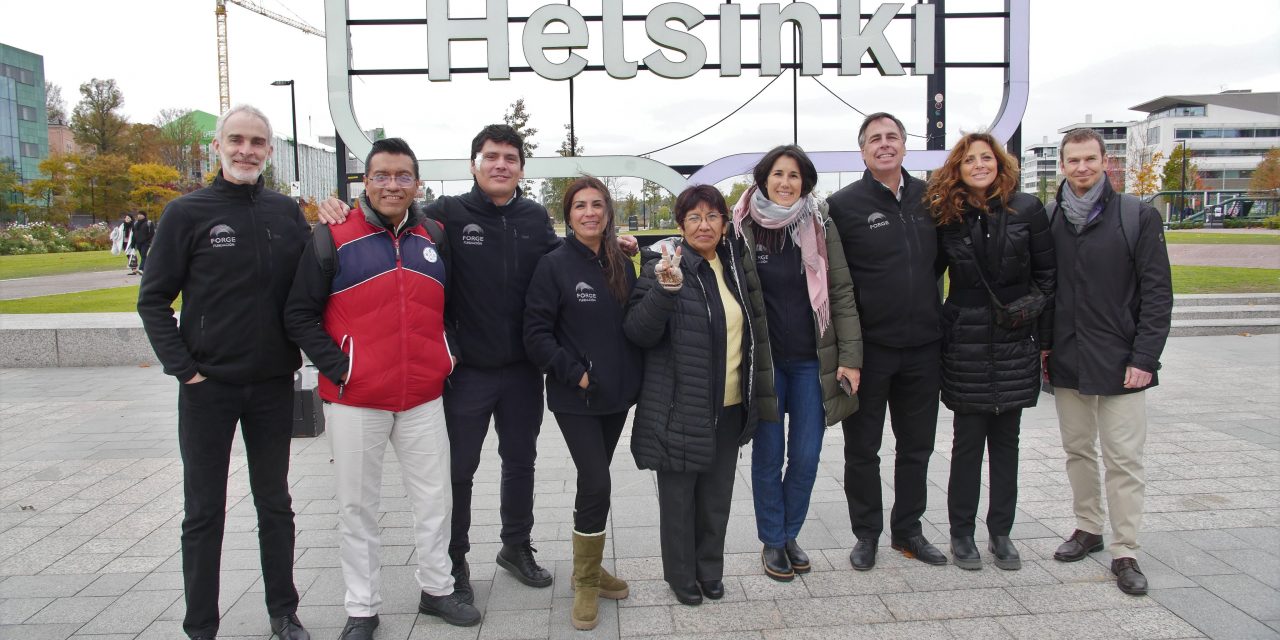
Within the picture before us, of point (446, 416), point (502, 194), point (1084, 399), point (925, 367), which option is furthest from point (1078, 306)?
point (446, 416)

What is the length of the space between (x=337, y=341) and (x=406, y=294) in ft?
1.02

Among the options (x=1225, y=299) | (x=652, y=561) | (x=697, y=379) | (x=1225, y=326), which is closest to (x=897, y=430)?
(x=697, y=379)

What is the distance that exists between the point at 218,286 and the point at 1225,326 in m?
13.0

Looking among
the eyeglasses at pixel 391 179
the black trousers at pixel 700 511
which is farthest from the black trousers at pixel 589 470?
the eyeglasses at pixel 391 179

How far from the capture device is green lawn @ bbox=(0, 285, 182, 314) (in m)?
11.8

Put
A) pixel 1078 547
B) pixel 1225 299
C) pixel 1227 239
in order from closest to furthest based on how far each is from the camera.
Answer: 1. pixel 1078 547
2. pixel 1225 299
3. pixel 1227 239

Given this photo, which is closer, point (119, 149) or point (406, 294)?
point (406, 294)

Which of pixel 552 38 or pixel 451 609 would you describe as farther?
pixel 552 38

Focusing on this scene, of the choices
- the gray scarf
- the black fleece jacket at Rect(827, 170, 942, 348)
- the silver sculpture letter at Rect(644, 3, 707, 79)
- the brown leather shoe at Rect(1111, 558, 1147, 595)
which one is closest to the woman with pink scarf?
the black fleece jacket at Rect(827, 170, 942, 348)

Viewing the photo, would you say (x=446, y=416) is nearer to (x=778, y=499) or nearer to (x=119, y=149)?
(x=778, y=499)

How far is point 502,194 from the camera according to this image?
3246 millimetres

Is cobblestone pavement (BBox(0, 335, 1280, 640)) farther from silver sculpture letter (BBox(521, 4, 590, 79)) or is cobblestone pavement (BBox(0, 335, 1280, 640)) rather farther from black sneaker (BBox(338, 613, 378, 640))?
silver sculpture letter (BBox(521, 4, 590, 79))

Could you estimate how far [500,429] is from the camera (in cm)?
333

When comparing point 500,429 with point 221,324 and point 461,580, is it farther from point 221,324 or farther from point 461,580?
point 221,324
